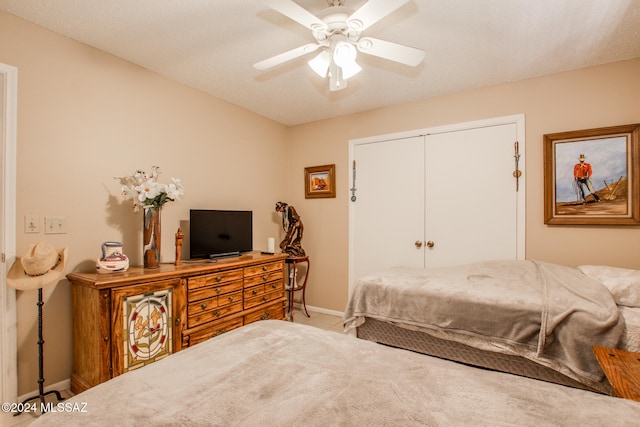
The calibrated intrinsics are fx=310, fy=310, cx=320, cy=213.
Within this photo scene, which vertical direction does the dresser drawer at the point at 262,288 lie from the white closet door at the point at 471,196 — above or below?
below

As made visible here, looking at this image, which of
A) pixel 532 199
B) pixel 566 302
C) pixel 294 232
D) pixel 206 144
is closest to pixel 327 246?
pixel 294 232

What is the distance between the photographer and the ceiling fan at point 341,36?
5.02 ft

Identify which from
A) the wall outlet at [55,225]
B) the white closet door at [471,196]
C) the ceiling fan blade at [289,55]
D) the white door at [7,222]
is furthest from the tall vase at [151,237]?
the white closet door at [471,196]

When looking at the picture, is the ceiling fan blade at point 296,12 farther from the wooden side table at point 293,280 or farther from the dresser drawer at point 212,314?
the wooden side table at point 293,280

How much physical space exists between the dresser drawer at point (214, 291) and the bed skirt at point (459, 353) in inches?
46.5

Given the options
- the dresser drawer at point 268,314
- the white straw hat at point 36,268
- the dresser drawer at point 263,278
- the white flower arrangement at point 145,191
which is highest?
the white flower arrangement at point 145,191

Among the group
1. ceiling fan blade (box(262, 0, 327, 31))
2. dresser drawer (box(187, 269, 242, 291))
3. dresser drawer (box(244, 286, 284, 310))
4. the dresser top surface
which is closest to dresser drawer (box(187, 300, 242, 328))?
dresser drawer (box(244, 286, 284, 310))

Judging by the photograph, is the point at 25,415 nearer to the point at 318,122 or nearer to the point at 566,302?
the point at 566,302

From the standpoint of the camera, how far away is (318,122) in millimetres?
4168

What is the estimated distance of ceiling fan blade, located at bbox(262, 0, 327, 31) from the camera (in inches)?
58.4

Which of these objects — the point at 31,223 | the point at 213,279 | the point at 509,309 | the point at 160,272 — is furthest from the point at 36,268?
the point at 509,309

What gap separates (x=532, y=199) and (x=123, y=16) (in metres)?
3.58

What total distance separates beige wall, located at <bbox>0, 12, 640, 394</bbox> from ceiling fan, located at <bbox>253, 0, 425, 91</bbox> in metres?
1.36

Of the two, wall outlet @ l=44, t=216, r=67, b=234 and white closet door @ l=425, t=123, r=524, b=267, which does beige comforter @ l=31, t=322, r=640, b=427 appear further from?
white closet door @ l=425, t=123, r=524, b=267
